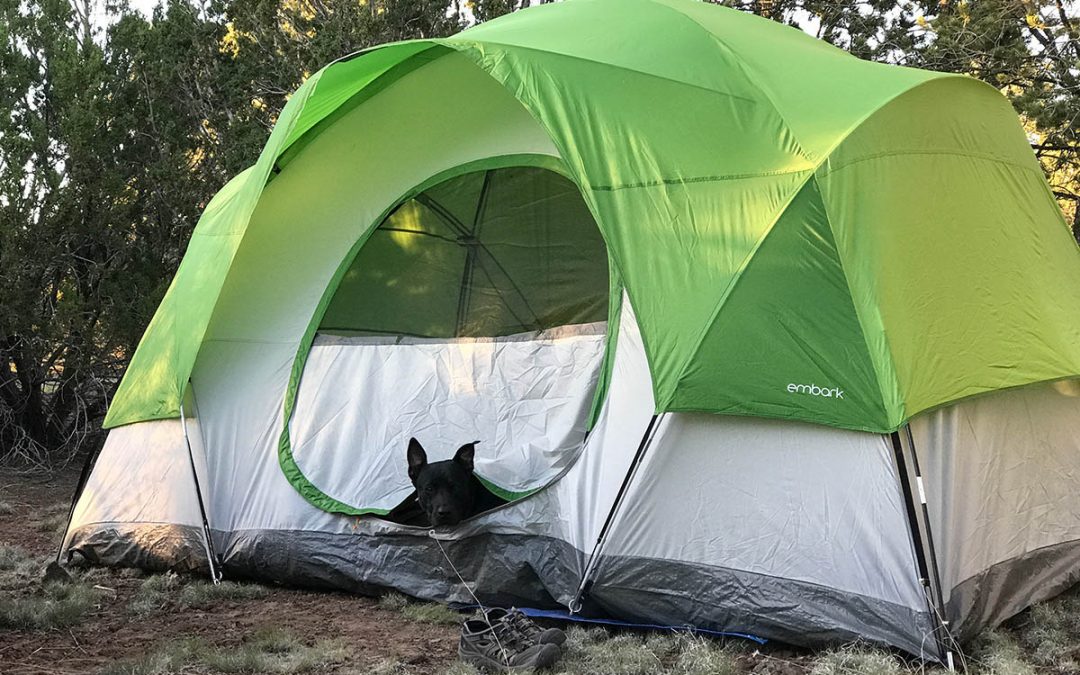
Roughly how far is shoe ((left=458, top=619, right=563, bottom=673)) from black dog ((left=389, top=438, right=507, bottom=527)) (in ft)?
2.82

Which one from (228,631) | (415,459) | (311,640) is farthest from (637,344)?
(228,631)

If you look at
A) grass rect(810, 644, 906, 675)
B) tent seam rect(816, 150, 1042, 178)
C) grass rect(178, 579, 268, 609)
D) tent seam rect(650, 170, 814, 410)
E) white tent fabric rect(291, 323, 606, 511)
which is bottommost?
grass rect(178, 579, 268, 609)

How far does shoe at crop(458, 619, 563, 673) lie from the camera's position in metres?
3.73

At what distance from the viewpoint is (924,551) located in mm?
3672

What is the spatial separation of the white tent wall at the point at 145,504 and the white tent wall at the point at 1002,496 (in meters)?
3.50

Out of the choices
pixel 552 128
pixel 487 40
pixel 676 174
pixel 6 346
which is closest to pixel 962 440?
pixel 676 174

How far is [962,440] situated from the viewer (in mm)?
4004

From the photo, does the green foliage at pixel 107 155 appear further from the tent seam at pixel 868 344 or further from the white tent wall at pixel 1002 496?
the white tent wall at pixel 1002 496

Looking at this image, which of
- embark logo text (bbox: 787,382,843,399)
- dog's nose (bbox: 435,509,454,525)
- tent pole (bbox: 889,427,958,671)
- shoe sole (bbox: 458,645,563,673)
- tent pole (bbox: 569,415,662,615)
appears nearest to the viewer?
tent pole (bbox: 889,427,958,671)

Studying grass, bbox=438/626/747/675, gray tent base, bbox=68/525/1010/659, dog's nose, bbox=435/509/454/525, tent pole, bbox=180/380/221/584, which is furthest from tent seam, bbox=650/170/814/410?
tent pole, bbox=180/380/221/584

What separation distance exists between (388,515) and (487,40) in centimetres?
223

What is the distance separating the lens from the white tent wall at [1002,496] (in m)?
3.84

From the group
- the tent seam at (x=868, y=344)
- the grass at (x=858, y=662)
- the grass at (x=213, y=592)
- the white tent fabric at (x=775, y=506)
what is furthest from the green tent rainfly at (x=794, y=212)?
the grass at (x=213, y=592)

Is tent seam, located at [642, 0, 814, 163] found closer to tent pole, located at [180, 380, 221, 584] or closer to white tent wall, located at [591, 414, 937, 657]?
white tent wall, located at [591, 414, 937, 657]
